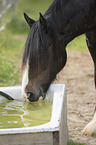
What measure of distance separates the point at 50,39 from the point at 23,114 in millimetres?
670

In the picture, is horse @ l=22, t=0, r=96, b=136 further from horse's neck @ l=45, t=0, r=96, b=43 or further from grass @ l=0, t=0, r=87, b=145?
grass @ l=0, t=0, r=87, b=145

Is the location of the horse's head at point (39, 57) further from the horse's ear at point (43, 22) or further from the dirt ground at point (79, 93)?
the dirt ground at point (79, 93)

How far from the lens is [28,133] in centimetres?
176

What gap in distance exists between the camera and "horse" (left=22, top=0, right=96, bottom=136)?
221 centimetres

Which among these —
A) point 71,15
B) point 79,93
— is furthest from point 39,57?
point 79,93

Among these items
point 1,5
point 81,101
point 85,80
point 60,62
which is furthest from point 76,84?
point 1,5

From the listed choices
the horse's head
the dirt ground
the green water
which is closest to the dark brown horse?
the horse's head

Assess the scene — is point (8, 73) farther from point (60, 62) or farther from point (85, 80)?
point (60, 62)

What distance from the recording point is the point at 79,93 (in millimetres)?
4879

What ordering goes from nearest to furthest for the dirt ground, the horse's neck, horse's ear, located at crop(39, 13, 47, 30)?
horse's ear, located at crop(39, 13, 47, 30), the horse's neck, the dirt ground

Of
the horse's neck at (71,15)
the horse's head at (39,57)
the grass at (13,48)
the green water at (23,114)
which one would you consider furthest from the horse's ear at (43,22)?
the green water at (23,114)

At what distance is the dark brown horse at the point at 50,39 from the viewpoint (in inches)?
86.8

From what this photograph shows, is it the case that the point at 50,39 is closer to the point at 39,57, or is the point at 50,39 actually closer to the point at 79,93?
the point at 39,57

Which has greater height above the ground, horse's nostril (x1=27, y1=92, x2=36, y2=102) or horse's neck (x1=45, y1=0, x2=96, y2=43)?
horse's neck (x1=45, y1=0, x2=96, y2=43)
